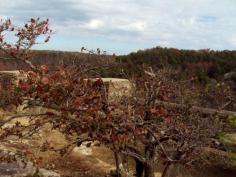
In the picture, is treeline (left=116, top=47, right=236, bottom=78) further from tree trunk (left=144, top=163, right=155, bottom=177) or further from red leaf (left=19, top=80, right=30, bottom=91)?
red leaf (left=19, top=80, right=30, bottom=91)

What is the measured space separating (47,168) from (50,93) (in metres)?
5.12

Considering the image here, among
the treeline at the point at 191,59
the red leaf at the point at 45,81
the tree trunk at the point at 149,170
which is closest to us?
the red leaf at the point at 45,81

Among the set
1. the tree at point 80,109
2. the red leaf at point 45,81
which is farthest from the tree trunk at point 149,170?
the red leaf at point 45,81

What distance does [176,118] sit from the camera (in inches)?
276

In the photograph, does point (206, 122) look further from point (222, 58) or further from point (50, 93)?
point (222, 58)

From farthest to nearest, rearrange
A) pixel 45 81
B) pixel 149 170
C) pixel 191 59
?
1. pixel 191 59
2. pixel 149 170
3. pixel 45 81

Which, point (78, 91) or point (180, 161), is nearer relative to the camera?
point (78, 91)

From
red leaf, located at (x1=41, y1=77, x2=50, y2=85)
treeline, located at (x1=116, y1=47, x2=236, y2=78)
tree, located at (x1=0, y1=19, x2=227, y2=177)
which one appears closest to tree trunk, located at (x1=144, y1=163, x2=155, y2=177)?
tree, located at (x1=0, y1=19, x2=227, y2=177)

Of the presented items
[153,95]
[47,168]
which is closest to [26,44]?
[153,95]

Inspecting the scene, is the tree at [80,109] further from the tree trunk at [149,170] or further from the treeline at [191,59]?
the treeline at [191,59]

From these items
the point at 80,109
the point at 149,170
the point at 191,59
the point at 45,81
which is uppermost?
the point at 45,81

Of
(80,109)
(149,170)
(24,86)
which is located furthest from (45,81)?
(149,170)

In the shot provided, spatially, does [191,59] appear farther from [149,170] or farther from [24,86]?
[24,86]

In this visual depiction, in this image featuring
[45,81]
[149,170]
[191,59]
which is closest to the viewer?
[45,81]
